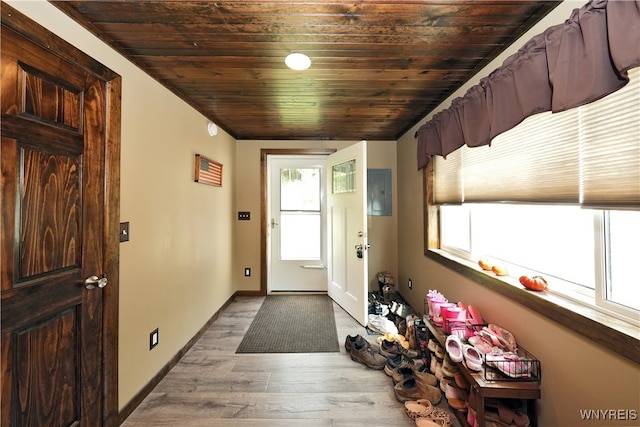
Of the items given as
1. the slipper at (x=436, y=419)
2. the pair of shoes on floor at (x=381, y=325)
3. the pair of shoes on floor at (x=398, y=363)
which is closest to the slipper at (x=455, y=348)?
the slipper at (x=436, y=419)

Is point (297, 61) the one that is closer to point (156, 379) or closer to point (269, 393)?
point (269, 393)

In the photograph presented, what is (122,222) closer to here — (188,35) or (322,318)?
(188,35)

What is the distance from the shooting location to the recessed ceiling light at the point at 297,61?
1.52 meters

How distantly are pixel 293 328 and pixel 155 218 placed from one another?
1621 mm

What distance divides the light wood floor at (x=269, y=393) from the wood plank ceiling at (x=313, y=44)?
85.2 inches

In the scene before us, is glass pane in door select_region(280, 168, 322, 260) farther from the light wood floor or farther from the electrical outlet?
the electrical outlet

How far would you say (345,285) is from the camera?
9.52ft

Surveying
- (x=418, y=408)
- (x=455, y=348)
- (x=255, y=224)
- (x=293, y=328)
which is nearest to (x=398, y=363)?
(x=418, y=408)

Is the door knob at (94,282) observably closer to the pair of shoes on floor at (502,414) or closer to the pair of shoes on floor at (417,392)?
the pair of shoes on floor at (417,392)

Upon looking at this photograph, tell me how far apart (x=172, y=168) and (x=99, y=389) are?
1435mm

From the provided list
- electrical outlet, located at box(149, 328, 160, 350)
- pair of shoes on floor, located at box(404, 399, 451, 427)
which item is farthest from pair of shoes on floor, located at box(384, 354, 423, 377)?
electrical outlet, located at box(149, 328, 160, 350)

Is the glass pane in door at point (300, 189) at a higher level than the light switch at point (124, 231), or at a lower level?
higher

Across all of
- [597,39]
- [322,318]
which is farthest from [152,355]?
[597,39]

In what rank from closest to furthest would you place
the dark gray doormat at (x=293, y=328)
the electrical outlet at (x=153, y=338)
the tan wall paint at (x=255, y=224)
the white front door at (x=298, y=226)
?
the electrical outlet at (x=153, y=338) < the dark gray doormat at (x=293, y=328) < the tan wall paint at (x=255, y=224) < the white front door at (x=298, y=226)
